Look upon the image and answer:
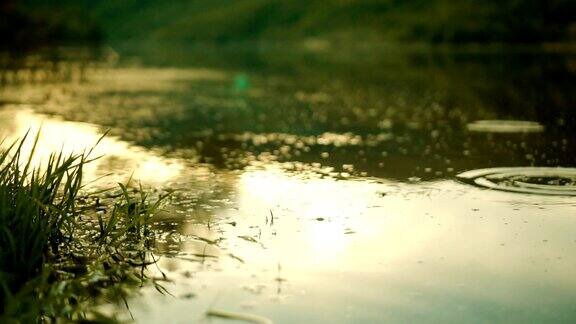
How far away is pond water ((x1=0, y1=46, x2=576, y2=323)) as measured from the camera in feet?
25.6

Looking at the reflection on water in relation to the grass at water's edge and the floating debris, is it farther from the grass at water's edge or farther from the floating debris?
the floating debris

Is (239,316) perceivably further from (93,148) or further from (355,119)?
(355,119)

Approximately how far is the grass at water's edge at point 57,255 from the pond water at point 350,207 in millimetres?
314

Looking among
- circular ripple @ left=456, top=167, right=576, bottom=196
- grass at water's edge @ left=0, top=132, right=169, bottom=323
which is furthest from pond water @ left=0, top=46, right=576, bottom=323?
grass at water's edge @ left=0, top=132, right=169, bottom=323

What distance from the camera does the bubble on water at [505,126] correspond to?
21.2 metres

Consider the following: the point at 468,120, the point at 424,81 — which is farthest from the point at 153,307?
the point at 424,81

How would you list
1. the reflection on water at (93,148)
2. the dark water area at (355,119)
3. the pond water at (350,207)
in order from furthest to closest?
the dark water area at (355,119) < the reflection on water at (93,148) < the pond water at (350,207)

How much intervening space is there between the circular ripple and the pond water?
4 cm

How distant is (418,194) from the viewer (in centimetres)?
1246

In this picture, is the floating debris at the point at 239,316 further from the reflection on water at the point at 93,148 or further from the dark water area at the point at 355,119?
the dark water area at the point at 355,119

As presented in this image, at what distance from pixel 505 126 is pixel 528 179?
918cm

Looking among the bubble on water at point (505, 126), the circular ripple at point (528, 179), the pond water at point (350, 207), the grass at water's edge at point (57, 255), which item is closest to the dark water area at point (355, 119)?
the pond water at point (350, 207)

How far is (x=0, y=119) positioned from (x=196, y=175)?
12298 millimetres

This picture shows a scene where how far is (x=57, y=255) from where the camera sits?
29.7ft
